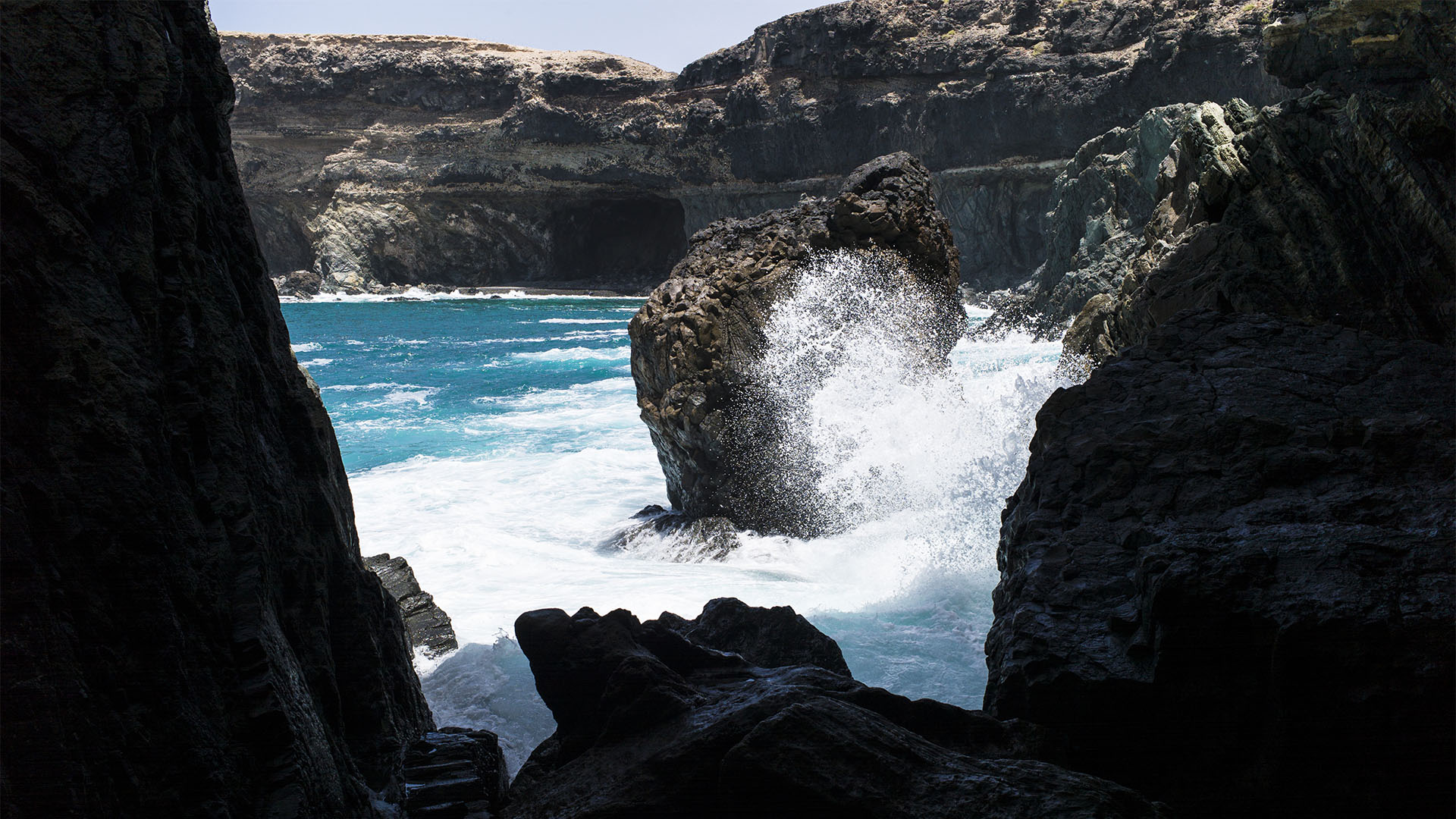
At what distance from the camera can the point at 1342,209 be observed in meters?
4.23

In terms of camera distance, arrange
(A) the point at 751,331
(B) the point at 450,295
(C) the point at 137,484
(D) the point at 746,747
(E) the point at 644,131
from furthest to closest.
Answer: (B) the point at 450,295
(E) the point at 644,131
(A) the point at 751,331
(D) the point at 746,747
(C) the point at 137,484

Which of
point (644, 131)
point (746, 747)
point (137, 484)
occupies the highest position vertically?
point (644, 131)

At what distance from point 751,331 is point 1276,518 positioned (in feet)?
17.0

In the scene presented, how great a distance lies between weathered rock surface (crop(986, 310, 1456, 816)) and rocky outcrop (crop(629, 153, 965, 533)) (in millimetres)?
4134

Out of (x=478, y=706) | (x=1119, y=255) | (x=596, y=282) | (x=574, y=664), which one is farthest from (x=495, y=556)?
(x=596, y=282)

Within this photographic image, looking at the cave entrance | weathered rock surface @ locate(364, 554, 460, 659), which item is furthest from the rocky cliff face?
weathered rock surface @ locate(364, 554, 460, 659)

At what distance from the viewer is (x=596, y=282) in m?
43.2

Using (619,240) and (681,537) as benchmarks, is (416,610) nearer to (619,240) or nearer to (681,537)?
(681,537)

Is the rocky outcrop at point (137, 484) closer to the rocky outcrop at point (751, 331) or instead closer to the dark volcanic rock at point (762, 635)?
the dark volcanic rock at point (762, 635)

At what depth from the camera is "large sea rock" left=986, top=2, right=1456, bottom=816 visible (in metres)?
2.08

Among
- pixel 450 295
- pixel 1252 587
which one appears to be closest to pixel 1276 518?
pixel 1252 587

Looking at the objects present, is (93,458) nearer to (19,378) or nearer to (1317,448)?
(19,378)

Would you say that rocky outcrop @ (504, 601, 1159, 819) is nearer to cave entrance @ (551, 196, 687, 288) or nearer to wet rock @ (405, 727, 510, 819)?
wet rock @ (405, 727, 510, 819)

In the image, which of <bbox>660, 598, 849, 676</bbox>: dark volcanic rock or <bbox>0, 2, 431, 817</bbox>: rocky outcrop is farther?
<bbox>660, 598, 849, 676</bbox>: dark volcanic rock
